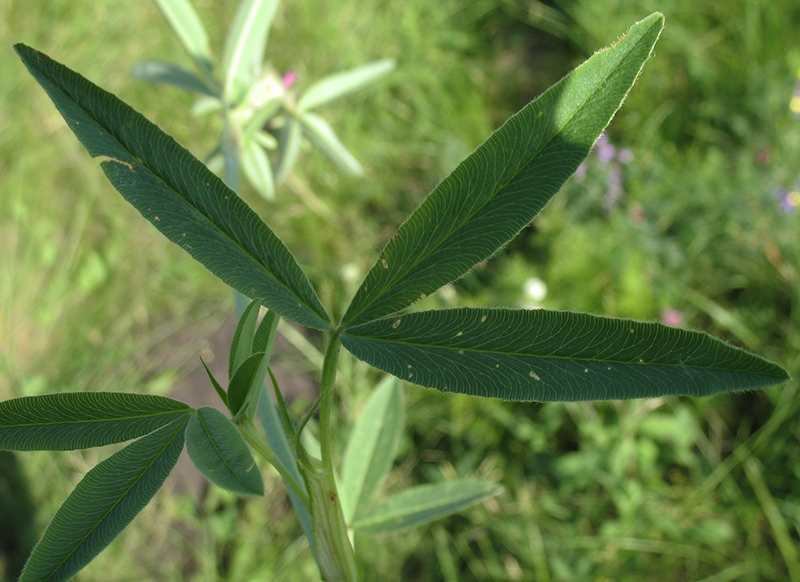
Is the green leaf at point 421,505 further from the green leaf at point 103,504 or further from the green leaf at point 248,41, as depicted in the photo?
the green leaf at point 248,41

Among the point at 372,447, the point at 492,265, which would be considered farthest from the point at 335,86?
the point at 492,265

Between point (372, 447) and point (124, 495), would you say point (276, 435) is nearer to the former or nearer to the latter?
point (124, 495)

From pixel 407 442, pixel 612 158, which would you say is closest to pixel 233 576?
pixel 407 442

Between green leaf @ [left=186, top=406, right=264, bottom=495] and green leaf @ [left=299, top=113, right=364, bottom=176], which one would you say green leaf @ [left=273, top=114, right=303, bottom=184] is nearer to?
green leaf @ [left=299, top=113, right=364, bottom=176]

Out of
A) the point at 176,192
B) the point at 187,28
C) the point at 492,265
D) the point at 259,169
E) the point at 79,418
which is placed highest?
the point at 492,265

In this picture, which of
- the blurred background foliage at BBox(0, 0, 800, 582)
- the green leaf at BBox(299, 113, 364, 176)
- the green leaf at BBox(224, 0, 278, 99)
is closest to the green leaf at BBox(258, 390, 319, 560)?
the green leaf at BBox(224, 0, 278, 99)

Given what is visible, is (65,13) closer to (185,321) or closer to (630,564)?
(185,321)
